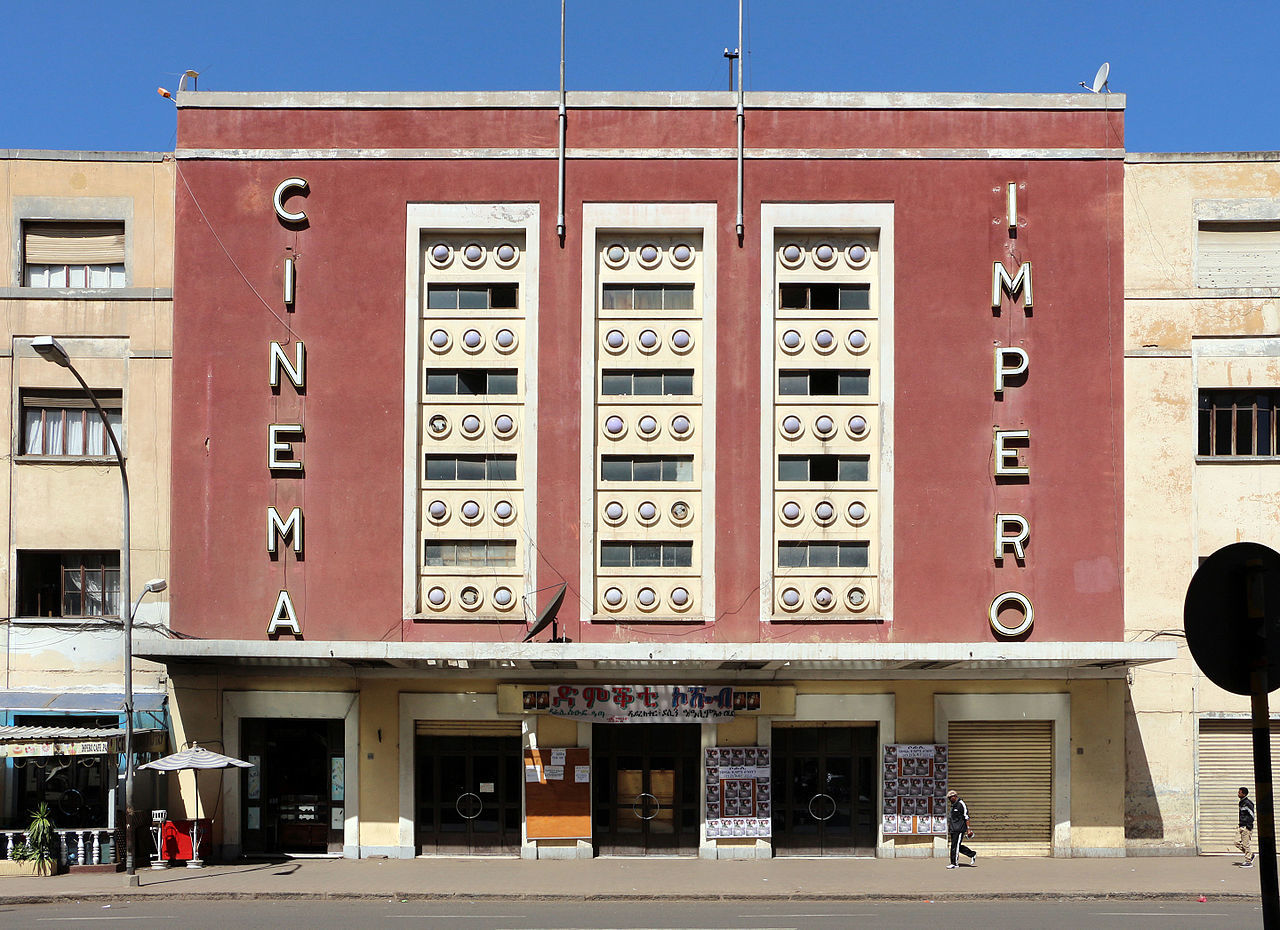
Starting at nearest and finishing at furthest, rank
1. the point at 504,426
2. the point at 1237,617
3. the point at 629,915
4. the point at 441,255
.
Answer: the point at 1237,617 → the point at 629,915 → the point at 504,426 → the point at 441,255

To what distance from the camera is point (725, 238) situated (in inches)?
1093

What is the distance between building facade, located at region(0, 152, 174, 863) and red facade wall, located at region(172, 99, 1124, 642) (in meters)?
0.82

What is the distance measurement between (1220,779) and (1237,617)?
2545 centimetres

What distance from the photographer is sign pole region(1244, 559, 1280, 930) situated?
5402 mm

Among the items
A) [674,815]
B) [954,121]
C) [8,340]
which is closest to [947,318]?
[954,121]

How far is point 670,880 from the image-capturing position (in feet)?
79.0

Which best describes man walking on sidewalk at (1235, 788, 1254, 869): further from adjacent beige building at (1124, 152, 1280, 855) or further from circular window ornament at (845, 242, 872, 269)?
circular window ornament at (845, 242, 872, 269)

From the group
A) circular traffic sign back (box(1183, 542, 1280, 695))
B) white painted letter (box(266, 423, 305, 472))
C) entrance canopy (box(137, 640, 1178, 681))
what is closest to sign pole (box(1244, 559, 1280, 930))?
circular traffic sign back (box(1183, 542, 1280, 695))

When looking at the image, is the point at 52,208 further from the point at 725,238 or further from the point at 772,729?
the point at 772,729

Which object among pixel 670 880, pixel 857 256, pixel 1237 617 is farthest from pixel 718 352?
pixel 1237 617

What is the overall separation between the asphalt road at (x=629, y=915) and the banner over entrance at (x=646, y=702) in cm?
565

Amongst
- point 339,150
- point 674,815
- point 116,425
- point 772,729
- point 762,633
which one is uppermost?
point 339,150

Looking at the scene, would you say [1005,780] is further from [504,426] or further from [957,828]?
[504,426]

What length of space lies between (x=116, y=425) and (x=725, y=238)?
15154 millimetres
